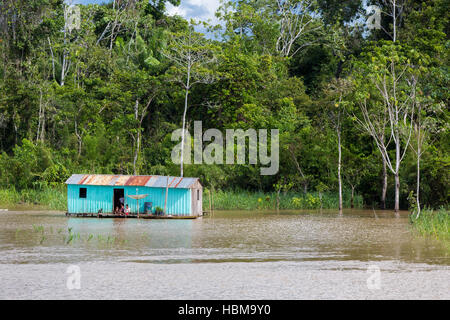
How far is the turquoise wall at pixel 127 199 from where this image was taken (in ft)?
89.2

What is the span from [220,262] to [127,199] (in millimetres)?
14548

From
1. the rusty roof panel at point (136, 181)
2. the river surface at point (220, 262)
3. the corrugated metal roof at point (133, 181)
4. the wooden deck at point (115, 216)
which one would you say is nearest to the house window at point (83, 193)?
the corrugated metal roof at point (133, 181)

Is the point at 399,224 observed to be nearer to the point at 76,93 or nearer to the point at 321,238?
the point at 321,238

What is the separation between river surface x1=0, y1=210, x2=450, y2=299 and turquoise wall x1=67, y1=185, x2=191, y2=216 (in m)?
3.81

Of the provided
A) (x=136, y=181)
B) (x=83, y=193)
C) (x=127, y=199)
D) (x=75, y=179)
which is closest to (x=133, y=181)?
(x=136, y=181)

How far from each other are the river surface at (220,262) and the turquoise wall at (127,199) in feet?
12.5

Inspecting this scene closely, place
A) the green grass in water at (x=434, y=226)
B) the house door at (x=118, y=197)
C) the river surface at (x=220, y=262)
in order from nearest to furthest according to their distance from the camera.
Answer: the river surface at (x=220, y=262), the green grass in water at (x=434, y=226), the house door at (x=118, y=197)

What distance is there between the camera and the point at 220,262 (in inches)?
545

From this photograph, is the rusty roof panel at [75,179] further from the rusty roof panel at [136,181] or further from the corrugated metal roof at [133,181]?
the rusty roof panel at [136,181]

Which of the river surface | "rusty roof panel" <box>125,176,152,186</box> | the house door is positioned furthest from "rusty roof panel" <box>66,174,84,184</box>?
the river surface

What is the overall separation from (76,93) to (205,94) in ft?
29.4

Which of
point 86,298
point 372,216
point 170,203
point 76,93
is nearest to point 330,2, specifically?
point 76,93

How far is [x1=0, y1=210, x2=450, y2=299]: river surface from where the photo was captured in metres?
10.6

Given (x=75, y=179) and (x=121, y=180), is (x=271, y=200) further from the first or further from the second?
(x=75, y=179)
